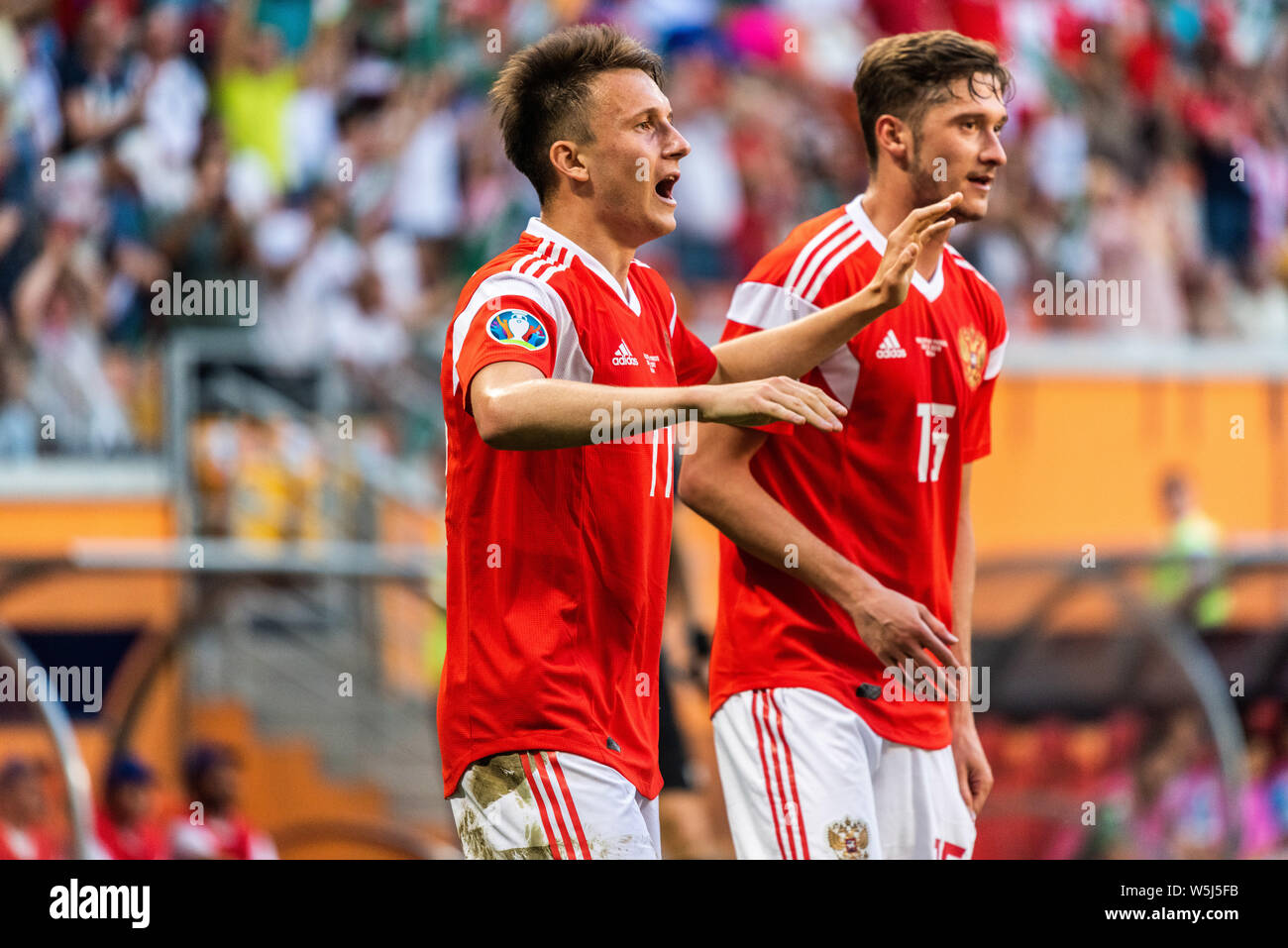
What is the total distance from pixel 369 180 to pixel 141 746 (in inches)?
A: 206

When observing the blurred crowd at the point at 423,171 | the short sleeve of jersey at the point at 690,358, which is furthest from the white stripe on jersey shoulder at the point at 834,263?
the blurred crowd at the point at 423,171

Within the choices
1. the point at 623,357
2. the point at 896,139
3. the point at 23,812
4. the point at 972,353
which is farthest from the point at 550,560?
the point at 23,812

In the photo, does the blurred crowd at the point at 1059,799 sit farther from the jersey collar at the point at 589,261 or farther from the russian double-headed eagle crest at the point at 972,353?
the jersey collar at the point at 589,261

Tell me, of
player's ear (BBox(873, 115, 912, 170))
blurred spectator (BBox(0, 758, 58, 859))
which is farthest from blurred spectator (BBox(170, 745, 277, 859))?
player's ear (BBox(873, 115, 912, 170))

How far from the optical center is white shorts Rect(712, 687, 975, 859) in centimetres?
452

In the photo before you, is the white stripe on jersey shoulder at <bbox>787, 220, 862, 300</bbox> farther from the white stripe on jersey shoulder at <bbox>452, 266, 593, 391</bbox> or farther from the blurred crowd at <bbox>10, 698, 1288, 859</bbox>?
the blurred crowd at <bbox>10, 698, 1288, 859</bbox>

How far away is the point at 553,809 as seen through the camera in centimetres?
390

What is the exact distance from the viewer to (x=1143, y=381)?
13.2 m

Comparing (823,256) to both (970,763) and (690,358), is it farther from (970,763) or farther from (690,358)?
(970,763)

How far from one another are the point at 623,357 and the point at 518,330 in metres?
0.34

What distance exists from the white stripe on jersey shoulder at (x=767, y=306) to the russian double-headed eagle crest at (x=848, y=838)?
1219 mm

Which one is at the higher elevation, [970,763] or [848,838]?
[970,763]

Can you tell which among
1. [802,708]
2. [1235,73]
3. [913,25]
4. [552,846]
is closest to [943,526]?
[802,708]

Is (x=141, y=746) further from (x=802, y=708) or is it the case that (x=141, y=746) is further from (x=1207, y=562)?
(x=1207, y=562)
